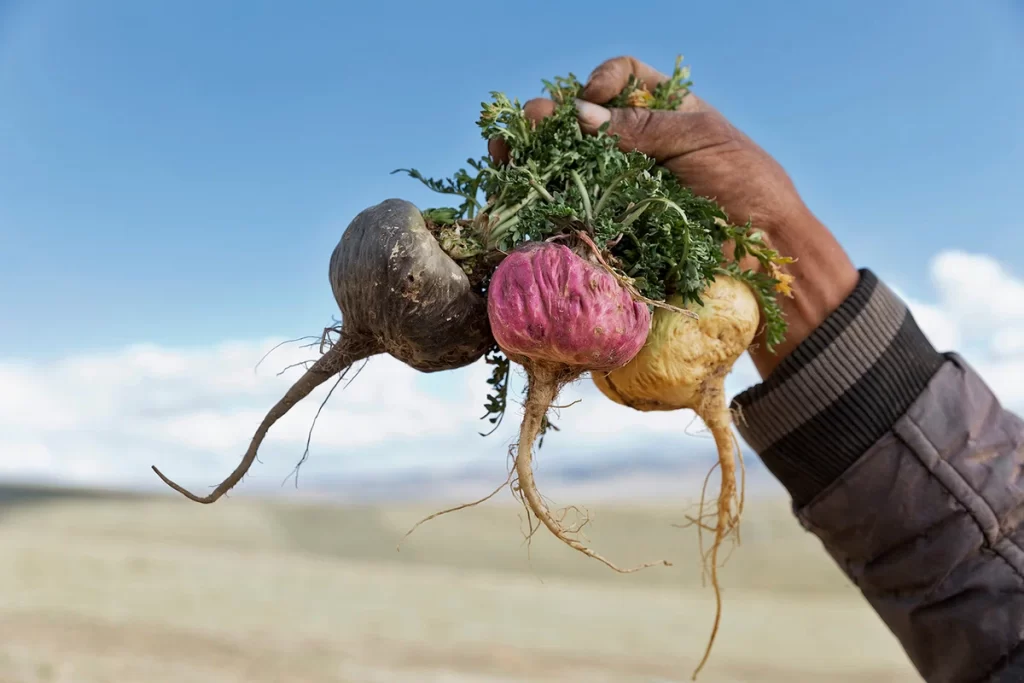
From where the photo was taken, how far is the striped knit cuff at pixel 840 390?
99.0 inches

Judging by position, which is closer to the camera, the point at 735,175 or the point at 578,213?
the point at 578,213

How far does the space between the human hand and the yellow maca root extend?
24 cm

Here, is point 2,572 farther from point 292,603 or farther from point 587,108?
point 587,108

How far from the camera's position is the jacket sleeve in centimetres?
235

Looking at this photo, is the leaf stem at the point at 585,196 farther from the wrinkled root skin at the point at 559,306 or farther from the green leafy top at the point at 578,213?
the wrinkled root skin at the point at 559,306

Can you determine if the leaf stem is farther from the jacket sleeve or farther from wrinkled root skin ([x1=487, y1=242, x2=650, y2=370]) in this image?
the jacket sleeve

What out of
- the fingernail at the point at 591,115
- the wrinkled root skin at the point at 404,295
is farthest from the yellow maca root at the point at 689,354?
the fingernail at the point at 591,115

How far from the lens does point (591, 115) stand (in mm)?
2203

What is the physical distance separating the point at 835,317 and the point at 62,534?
66.4 feet

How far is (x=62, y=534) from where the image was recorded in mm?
17969

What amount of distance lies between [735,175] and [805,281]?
0.54 m

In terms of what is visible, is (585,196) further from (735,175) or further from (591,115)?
(735,175)

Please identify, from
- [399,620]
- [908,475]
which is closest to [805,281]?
[908,475]

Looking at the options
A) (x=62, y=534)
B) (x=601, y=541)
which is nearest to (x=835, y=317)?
(x=601, y=541)
